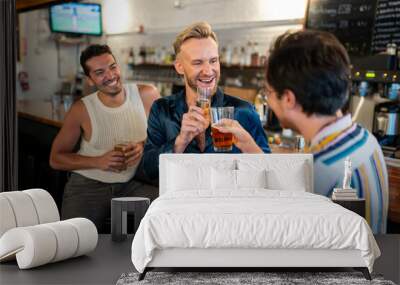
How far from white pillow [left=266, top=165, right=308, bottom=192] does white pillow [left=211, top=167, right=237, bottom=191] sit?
27 centimetres

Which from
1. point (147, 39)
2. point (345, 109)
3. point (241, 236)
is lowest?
point (241, 236)

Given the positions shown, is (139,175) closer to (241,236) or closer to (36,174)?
(36,174)

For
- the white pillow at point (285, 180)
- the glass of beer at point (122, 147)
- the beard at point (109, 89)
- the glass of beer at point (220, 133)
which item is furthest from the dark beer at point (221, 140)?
the beard at point (109, 89)

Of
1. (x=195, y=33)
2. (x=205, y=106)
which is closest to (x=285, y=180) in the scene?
(x=205, y=106)

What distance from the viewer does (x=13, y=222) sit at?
16.3 ft

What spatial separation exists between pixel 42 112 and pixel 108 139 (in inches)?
49.1

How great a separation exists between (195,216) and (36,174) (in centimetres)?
313

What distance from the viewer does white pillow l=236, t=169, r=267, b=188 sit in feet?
18.0

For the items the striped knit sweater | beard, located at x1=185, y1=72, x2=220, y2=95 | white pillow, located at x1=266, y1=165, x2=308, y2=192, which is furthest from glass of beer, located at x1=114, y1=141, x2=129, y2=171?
the striped knit sweater

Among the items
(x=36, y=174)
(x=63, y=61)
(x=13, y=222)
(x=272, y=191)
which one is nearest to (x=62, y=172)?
(x=36, y=174)

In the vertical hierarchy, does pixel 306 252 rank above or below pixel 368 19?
below

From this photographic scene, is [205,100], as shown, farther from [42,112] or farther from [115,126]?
[42,112]

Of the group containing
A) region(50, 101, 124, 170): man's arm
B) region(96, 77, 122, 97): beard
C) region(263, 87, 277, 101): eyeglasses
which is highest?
region(263, 87, 277, 101): eyeglasses

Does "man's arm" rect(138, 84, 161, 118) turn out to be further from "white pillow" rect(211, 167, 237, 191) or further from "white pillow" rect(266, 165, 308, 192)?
"white pillow" rect(266, 165, 308, 192)
